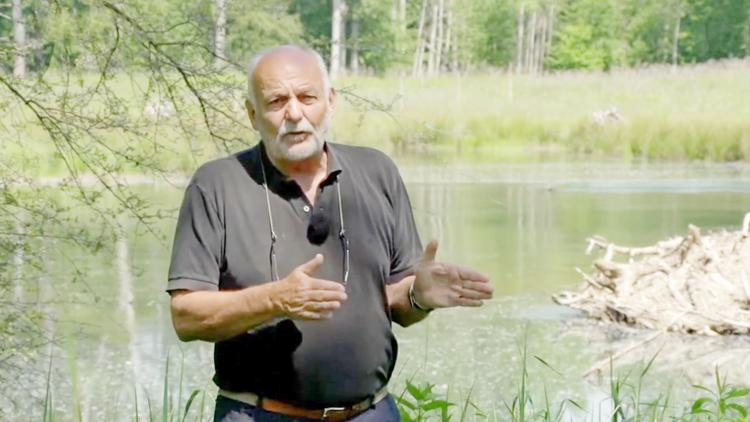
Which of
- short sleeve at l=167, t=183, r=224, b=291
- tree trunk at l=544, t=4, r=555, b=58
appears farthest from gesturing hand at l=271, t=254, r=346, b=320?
tree trunk at l=544, t=4, r=555, b=58

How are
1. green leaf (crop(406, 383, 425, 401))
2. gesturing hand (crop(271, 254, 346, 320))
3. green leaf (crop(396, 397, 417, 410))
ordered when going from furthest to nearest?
green leaf (crop(396, 397, 417, 410)) < green leaf (crop(406, 383, 425, 401)) < gesturing hand (crop(271, 254, 346, 320))

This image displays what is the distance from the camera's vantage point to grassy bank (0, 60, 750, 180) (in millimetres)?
4879

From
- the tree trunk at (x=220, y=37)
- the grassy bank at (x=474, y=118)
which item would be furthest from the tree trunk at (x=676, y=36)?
the tree trunk at (x=220, y=37)

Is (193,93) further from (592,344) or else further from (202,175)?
(592,344)

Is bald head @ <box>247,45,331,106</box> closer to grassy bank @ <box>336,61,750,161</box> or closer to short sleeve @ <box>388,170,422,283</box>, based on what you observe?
short sleeve @ <box>388,170,422,283</box>

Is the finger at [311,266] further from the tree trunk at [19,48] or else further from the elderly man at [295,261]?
the tree trunk at [19,48]

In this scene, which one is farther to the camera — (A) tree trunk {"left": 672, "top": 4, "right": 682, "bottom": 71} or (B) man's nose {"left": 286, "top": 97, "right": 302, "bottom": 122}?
(A) tree trunk {"left": 672, "top": 4, "right": 682, "bottom": 71}

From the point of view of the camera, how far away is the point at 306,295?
2291 millimetres

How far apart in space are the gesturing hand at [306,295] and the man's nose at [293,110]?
35 centimetres

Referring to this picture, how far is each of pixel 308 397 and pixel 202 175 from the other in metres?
0.47

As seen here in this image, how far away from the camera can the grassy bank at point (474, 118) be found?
488 cm

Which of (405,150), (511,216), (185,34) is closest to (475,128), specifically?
(405,150)

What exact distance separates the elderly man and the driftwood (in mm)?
7801

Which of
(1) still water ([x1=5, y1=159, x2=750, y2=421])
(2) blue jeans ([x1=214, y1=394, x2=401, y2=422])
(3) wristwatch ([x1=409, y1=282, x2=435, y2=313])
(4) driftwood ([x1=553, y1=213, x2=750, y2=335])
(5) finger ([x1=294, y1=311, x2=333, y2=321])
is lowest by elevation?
(1) still water ([x1=5, y1=159, x2=750, y2=421])
